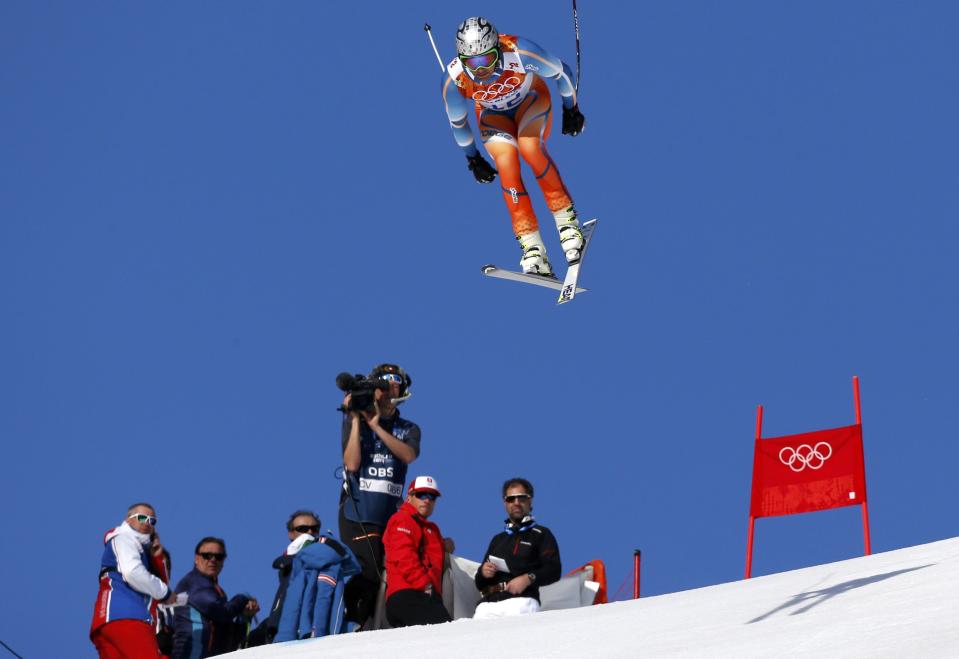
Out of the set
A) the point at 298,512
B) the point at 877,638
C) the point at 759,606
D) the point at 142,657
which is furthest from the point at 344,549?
the point at 877,638

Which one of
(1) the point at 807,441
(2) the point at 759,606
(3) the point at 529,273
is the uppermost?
(3) the point at 529,273

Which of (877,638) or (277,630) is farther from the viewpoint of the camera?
(277,630)

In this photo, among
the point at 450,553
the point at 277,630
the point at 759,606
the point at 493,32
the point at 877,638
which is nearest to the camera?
the point at 877,638

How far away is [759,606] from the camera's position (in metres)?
8.52

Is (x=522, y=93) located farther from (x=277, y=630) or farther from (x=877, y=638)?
(x=877, y=638)

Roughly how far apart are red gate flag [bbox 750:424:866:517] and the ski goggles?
3.30 metres

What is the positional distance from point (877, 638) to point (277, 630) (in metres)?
3.79

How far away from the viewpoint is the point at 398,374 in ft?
33.7

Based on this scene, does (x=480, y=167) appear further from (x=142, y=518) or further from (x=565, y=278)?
(x=142, y=518)

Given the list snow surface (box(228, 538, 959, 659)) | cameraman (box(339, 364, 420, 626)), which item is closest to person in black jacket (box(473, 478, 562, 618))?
snow surface (box(228, 538, 959, 659))

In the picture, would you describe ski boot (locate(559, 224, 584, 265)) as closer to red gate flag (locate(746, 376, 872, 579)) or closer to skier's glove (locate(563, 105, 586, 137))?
skier's glove (locate(563, 105, 586, 137))

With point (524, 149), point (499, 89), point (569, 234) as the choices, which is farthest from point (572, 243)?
point (499, 89)

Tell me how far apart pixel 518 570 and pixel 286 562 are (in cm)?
135

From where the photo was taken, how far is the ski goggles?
10930mm
